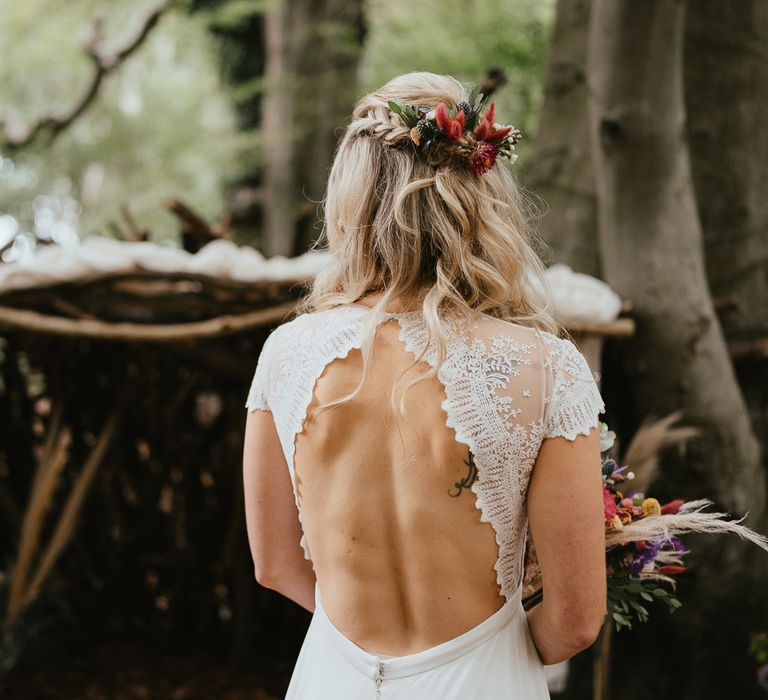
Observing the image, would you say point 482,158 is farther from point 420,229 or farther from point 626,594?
point 626,594

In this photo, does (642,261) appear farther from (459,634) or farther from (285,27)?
(285,27)

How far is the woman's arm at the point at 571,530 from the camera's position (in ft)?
4.73

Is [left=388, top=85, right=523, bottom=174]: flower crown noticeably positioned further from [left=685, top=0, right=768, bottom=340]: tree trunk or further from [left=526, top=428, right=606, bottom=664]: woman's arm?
[left=685, top=0, right=768, bottom=340]: tree trunk

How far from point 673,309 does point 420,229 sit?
202cm

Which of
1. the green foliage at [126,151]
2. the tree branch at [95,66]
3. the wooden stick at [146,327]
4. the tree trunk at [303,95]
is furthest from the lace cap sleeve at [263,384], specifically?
the green foliage at [126,151]

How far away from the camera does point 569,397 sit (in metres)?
1.43

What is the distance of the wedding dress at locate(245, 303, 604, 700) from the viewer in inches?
56.4

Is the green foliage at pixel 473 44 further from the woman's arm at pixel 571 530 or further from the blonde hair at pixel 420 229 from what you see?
the woman's arm at pixel 571 530

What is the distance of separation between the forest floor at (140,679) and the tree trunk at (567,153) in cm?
264

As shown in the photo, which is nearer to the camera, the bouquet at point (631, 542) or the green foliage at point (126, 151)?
the bouquet at point (631, 542)

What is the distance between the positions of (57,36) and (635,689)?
10.2 metres

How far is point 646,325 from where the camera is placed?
3271 millimetres

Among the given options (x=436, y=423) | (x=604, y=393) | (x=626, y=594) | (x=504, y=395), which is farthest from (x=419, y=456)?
(x=604, y=393)

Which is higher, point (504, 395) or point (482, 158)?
point (482, 158)
